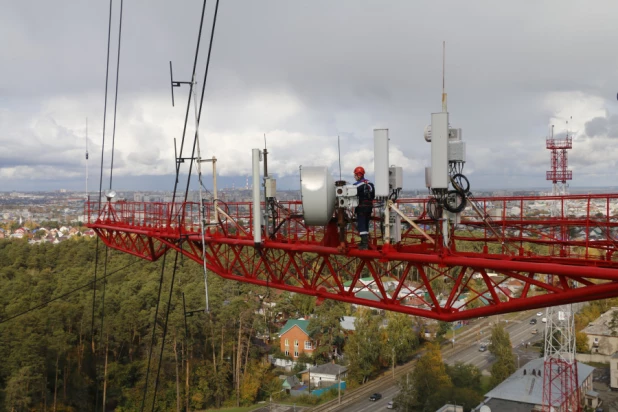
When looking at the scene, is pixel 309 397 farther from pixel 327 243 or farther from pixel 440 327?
pixel 327 243

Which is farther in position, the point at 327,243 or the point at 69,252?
the point at 69,252

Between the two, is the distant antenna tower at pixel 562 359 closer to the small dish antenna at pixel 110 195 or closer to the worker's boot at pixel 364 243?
the worker's boot at pixel 364 243

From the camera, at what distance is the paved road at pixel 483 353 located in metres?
28.6

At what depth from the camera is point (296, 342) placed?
122ft

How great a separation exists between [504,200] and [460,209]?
131 centimetres

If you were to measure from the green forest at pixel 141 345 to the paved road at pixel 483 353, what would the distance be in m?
2.85

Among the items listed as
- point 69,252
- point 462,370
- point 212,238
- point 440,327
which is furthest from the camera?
point 69,252

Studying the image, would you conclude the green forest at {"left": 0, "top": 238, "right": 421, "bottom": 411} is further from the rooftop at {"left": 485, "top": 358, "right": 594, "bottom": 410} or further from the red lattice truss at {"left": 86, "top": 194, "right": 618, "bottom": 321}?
the red lattice truss at {"left": 86, "top": 194, "right": 618, "bottom": 321}

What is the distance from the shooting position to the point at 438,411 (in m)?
23.6

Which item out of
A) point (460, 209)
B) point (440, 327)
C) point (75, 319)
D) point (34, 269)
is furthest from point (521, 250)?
point (34, 269)

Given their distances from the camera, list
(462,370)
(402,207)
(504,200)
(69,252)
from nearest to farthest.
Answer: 1. (504,200)
2. (402,207)
3. (462,370)
4. (69,252)

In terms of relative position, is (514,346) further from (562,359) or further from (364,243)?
(364,243)

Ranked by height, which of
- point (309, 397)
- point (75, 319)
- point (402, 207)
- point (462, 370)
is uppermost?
point (402, 207)

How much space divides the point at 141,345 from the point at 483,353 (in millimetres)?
23996
